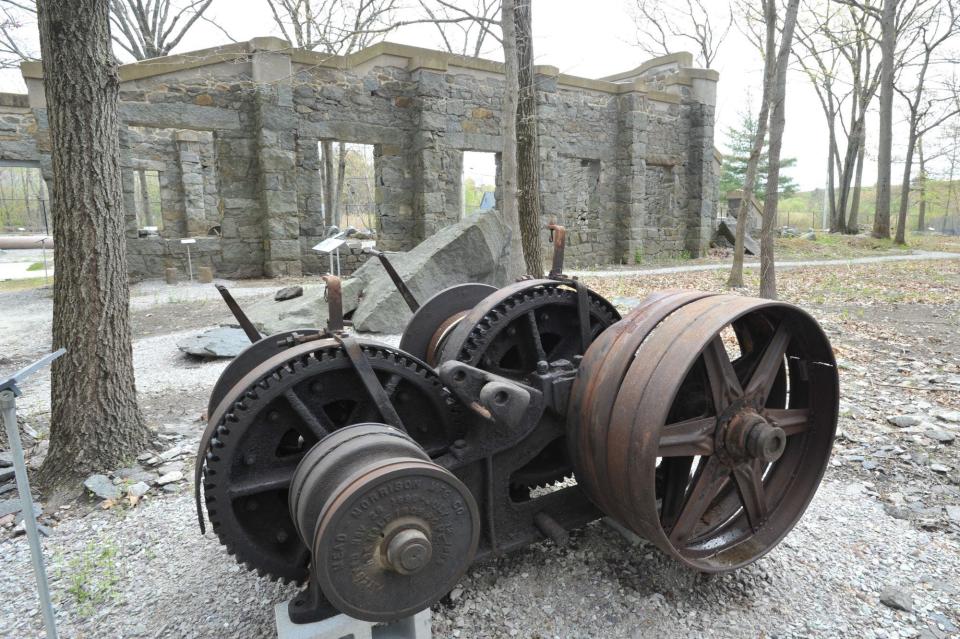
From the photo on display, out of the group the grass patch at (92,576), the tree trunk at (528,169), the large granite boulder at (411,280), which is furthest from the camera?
the tree trunk at (528,169)

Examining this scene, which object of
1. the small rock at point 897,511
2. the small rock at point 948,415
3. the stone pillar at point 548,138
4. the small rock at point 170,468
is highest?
the stone pillar at point 548,138

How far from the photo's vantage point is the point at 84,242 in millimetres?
3199

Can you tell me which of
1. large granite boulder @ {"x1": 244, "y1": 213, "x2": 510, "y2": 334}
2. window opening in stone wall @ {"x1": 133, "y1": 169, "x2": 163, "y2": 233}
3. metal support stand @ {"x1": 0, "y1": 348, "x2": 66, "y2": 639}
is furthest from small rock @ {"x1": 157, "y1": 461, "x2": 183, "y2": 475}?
window opening in stone wall @ {"x1": 133, "y1": 169, "x2": 163, "y2": 233}

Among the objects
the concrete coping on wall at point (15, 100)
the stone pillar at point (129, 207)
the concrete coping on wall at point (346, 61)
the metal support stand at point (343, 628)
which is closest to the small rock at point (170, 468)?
the metal support stand at point (343, 628)

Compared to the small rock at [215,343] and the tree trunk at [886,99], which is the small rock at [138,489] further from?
the tree trunk at [886,99]

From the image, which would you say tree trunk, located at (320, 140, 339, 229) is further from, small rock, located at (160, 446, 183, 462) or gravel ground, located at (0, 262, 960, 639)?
gravel ground, located at (0, 262, 960, 639)

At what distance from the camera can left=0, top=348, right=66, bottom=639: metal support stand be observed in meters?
1.78

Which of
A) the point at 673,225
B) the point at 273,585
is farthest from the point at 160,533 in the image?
the point at 673,225

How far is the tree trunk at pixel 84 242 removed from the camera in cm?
313

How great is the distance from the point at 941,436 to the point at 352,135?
1076cm

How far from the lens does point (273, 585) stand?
94.5 inches

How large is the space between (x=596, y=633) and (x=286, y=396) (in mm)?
1381

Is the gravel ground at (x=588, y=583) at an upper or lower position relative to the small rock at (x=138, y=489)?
lower

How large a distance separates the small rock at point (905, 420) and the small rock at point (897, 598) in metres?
2.01
